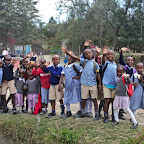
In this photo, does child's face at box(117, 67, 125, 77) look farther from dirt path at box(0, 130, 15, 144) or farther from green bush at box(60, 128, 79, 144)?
dirt path at box(0, 130, 15, 144)

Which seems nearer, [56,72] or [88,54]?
[88,54]

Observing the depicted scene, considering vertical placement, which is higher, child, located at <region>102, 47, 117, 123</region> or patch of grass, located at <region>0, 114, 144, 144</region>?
child, located at <region>102, 47, 117, 123</region>

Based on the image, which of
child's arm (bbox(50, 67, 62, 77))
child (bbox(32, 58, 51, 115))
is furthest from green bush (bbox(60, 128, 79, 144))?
child's arm (bbox(50, 67, 62, 77))

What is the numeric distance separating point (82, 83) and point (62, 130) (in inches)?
44.2

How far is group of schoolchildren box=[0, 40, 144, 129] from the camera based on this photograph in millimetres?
3984

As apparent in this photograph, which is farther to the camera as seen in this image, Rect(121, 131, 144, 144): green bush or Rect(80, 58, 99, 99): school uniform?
Rect(80, 58, 99, 99): school uniform

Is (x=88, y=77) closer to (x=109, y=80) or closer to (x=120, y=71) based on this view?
(x=109, y=80)

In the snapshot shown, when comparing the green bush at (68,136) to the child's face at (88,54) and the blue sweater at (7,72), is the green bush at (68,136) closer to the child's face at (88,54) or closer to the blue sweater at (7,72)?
the child's face at (88,54)

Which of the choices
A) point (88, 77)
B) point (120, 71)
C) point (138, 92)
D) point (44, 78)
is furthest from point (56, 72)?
point (138, 92)

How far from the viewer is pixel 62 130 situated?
3885 mm

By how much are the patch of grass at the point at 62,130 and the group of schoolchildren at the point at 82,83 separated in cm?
23

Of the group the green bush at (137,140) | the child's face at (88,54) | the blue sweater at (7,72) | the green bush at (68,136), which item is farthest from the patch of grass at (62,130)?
the child's face at (88,54)

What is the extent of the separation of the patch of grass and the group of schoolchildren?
234 mm

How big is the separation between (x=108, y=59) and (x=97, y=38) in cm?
1517
